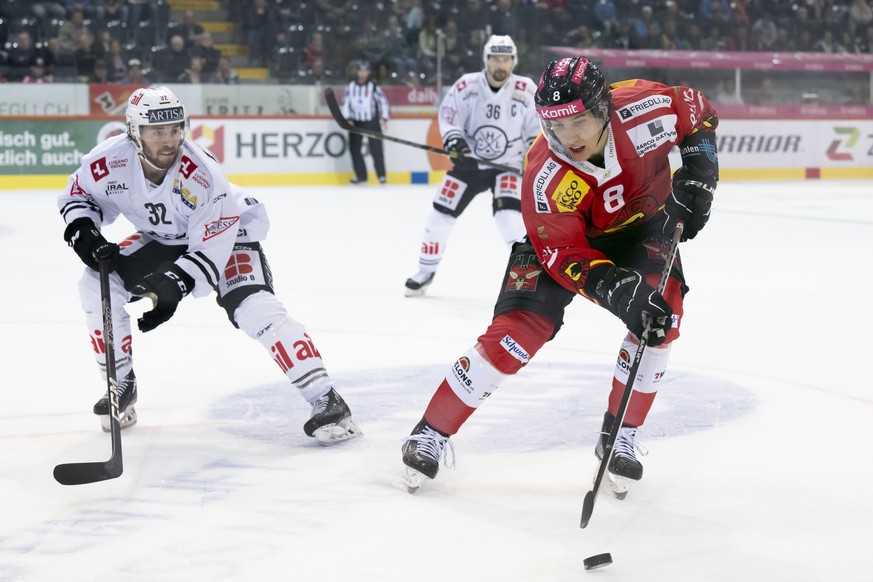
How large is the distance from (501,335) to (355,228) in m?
5.98

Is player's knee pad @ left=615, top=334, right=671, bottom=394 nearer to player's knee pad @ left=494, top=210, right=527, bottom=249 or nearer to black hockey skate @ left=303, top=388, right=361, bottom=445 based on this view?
black hockey skate @ left=303, top=388, right=361, bottom=445

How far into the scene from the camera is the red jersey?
256 cm

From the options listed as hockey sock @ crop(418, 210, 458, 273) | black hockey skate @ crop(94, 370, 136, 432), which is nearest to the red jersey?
black hockey skate @ crop(94, 370, 136, 432)

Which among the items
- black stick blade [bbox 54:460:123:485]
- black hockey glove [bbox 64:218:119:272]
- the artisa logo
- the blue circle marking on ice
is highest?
the artisa logo

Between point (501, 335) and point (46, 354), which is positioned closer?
point (501, 335)

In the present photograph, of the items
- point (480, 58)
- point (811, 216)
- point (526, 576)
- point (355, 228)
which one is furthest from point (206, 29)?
point (526, 576)

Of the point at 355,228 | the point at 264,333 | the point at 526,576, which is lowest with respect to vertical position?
the point at 355,228

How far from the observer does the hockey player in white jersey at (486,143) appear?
19.2ft

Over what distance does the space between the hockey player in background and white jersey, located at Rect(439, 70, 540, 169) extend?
3.17 m

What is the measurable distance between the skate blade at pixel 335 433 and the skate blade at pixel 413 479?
0.44 metres

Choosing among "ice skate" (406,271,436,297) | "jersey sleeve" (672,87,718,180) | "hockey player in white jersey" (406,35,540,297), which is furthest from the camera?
"hockey player in white jersey" (406,35,540,297)

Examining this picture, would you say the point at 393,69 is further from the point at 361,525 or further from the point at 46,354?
the point at 361,525

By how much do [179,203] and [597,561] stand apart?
5.09 ft

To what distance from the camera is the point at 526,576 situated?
2.22 meters
